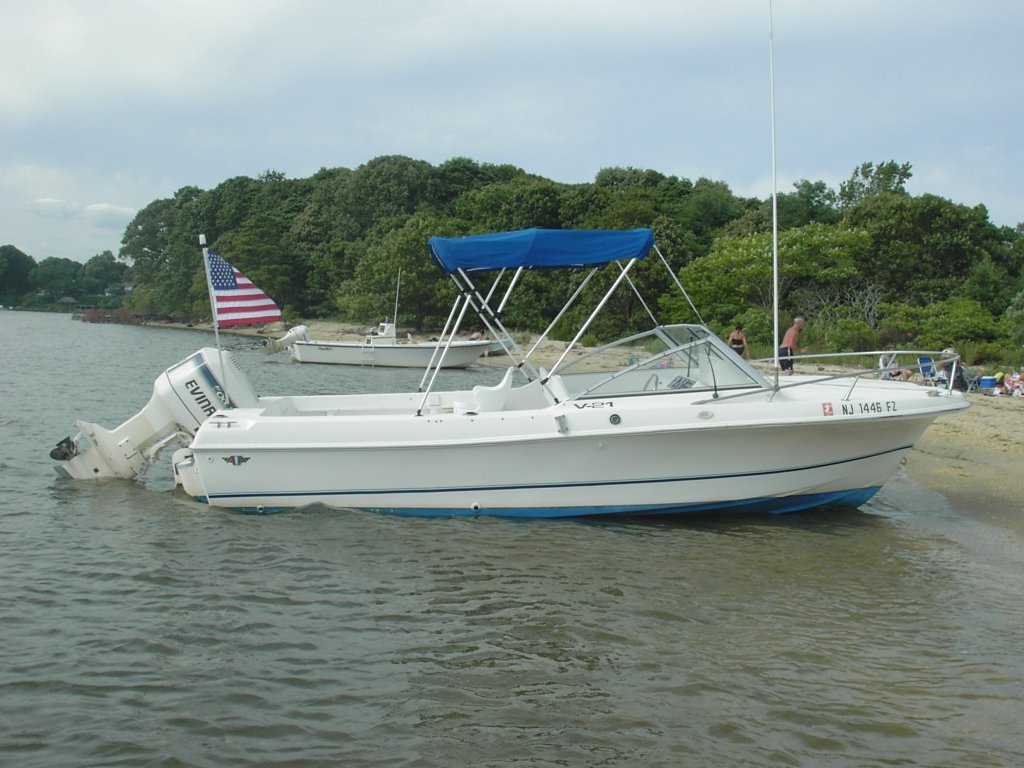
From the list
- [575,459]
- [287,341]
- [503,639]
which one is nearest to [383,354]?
[287,341]

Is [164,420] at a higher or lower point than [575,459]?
higher

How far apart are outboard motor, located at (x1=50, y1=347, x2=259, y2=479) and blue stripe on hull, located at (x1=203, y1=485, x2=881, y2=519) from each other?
1363mm

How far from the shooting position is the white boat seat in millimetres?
8617

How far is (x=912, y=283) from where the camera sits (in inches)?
1270

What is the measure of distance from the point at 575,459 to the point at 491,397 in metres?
1.07

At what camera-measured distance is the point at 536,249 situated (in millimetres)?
8836

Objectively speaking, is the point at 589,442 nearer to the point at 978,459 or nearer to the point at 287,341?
the point at 287,341

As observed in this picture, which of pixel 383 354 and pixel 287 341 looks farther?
pixel 383 354

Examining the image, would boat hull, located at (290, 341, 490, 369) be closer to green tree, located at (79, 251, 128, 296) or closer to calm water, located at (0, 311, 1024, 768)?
calm water, located at (0, 311, 1024, 768)

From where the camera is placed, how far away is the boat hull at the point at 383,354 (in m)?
35.7

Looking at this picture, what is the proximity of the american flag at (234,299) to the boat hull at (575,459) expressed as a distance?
3.67 feet

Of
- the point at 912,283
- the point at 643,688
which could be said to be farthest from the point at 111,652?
Answer: the point at 912,283

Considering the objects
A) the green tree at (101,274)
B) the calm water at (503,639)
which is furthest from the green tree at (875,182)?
the green tree at (101,274)

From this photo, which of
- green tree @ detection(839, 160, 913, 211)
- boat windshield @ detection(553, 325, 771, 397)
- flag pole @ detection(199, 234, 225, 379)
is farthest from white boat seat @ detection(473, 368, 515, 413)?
green tree @ detection(839, 160, 913, 211)
